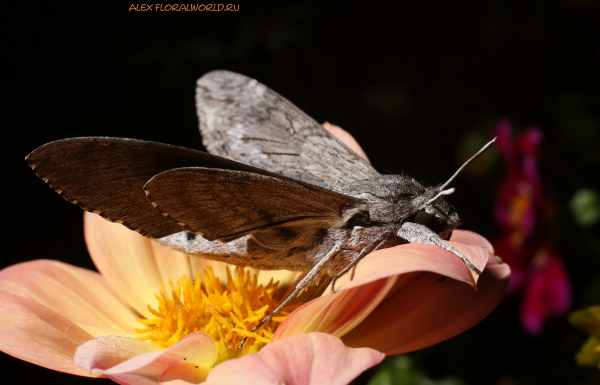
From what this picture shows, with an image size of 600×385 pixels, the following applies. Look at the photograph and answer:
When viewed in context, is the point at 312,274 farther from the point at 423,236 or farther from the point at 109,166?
the point at 109,166

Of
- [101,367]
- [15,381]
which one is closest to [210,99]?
[101,367]

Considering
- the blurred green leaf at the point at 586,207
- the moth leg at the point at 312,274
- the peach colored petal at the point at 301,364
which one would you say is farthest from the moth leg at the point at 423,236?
the blurred green leaf at the point at 586,207

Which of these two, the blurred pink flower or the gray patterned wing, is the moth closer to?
the gray patterned wing

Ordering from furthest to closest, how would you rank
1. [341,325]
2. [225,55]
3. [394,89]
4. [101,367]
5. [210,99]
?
[394,89]
[225,55]
[210,99]
[341,325]
[101,367]

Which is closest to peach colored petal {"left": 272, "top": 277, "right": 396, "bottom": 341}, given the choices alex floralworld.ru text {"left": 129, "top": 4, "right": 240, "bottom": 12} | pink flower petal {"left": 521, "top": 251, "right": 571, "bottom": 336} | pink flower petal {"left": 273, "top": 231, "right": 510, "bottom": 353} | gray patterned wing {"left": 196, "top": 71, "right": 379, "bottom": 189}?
pink flower petal {"left": 273, "top": 231, "right": 510, "bottom": 353}

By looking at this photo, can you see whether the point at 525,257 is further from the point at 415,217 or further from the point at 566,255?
the point at 415,217
